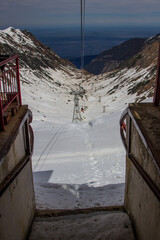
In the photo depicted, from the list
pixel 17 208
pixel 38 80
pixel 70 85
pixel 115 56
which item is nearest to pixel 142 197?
pixel 17 208

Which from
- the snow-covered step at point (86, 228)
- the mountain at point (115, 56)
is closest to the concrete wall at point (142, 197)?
the snow-covered step at point (86, 228)

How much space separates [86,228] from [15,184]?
1.86 metres

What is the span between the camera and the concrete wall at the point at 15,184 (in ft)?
9.66

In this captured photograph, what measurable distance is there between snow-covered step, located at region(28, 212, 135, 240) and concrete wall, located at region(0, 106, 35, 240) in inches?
13.8

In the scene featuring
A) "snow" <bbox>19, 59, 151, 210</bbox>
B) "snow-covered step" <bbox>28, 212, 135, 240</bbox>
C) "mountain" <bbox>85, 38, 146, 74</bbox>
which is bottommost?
"snow" <bbox>19, 59, 151, 210</bbox>

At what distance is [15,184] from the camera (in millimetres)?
3504

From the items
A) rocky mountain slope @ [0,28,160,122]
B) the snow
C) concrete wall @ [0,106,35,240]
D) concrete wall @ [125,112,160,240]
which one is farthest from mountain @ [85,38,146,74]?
concrete wall @ [0,106,35,240]

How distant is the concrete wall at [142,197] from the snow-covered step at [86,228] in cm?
23

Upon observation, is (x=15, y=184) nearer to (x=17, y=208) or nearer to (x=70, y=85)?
(x=17, y=208)

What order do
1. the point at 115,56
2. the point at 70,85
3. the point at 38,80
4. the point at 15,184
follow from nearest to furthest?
the point at 15,184
the point at 38,80
the point at 70,85
the point at 115,56

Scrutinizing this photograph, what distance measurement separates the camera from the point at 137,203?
3861mm

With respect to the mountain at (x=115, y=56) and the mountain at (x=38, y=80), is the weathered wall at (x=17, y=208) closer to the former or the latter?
the mountain at (x=38, y=80)

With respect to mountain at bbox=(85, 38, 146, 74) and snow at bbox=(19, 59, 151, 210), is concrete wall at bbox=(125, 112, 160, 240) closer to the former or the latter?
snow at bbox=(19, 59, 151, 210)

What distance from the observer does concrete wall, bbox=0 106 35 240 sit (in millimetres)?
2945
